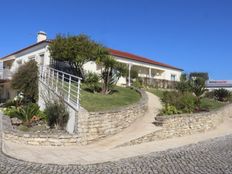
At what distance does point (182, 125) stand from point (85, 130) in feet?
19.4

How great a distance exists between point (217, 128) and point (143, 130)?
22.8 ft

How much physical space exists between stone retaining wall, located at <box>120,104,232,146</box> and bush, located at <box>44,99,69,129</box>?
10.3 ft

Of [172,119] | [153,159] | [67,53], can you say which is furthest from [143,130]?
[67,53]

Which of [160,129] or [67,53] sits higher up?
[67,53]

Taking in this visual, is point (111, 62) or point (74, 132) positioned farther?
point (111, 62)

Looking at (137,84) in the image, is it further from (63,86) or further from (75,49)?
(63,86)

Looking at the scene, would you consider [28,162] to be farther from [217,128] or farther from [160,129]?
[217,128]

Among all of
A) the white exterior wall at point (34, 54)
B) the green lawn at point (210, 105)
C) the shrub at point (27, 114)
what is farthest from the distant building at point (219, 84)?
the shrub at point (27, 114)

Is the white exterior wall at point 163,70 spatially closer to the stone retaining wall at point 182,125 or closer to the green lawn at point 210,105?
the green lawn at point 210,105

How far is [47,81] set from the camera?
54.3 feet

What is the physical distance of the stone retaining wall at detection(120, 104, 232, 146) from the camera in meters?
12.4

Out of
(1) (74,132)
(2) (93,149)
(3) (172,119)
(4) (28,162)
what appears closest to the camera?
(4) (28,162)

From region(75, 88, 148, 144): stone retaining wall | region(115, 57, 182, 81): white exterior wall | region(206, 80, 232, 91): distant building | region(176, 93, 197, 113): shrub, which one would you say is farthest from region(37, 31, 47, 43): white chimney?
region(206, 80, 232, 91): distant building

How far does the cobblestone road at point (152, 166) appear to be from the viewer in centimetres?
702
